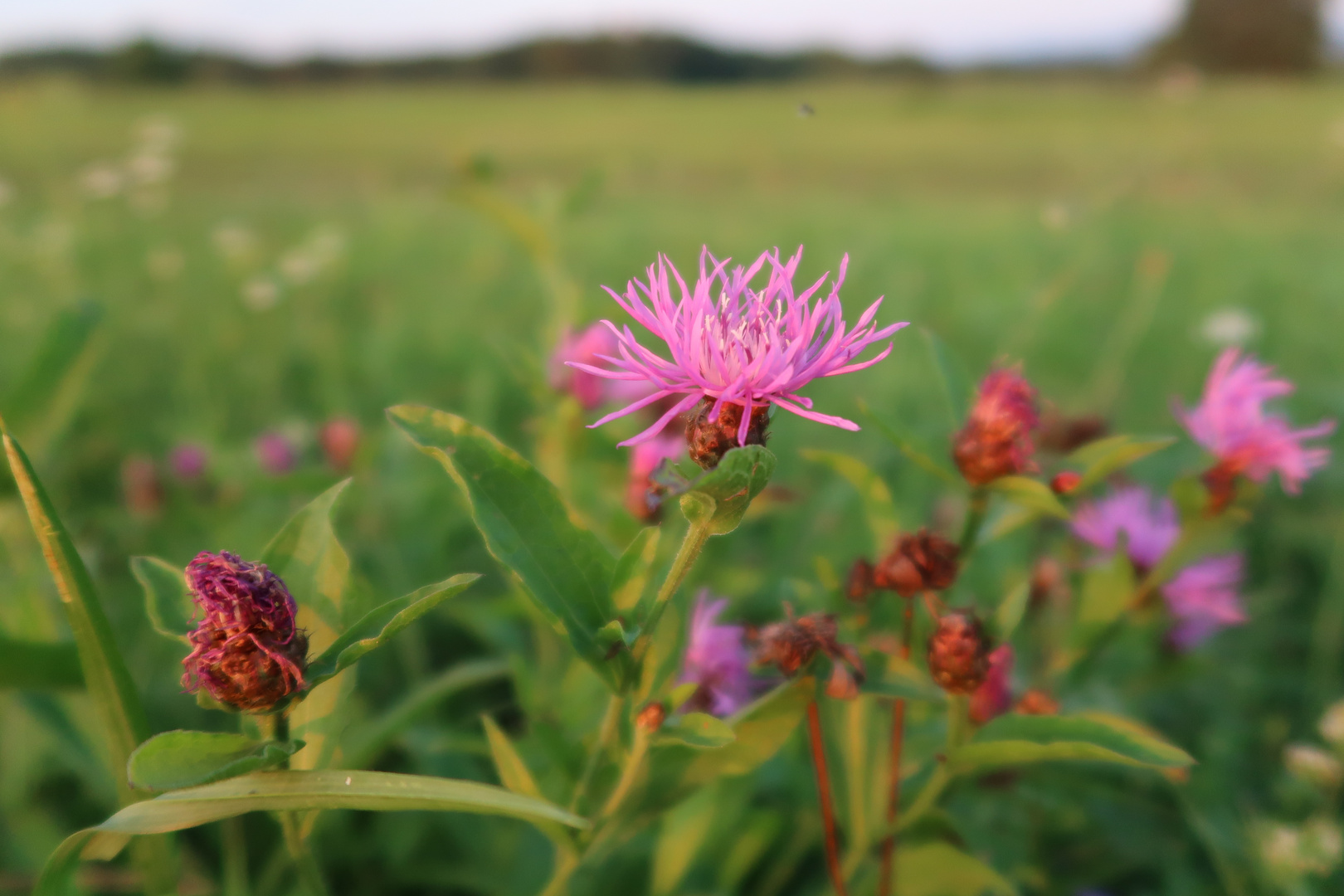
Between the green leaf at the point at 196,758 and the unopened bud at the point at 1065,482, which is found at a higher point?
the unopened bud at the point at 1065,482

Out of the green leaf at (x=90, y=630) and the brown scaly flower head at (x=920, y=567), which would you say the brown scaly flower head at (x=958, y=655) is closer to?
the brown scaly flower head at (x=920, y=567)

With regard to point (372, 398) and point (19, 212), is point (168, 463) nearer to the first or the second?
point (372, 398)

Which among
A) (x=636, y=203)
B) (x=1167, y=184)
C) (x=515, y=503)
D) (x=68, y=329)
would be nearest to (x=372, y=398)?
(x=68, y=329)

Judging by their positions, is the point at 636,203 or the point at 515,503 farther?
the point at 636,203

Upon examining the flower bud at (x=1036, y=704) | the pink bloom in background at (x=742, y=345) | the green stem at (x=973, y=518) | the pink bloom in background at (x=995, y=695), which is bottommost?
the pink bloom in background at (x=995, y=695)

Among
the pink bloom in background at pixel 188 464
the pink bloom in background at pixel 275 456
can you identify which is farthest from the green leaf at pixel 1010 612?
the pink bloom in background at pixel 188 464

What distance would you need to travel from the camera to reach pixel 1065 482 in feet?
2.79

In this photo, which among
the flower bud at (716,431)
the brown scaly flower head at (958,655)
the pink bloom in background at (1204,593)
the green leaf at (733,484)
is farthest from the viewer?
the pink bloom in background at (1204,593)

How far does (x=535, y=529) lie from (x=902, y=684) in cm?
37

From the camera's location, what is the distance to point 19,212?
15.9ft

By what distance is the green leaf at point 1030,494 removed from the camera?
79cm

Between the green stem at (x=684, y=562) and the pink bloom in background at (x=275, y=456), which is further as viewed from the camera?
the pink bloom in background at (x=275, y=456)

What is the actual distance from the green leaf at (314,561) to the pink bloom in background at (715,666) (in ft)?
1.26

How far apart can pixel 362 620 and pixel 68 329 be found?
653 millimetres
